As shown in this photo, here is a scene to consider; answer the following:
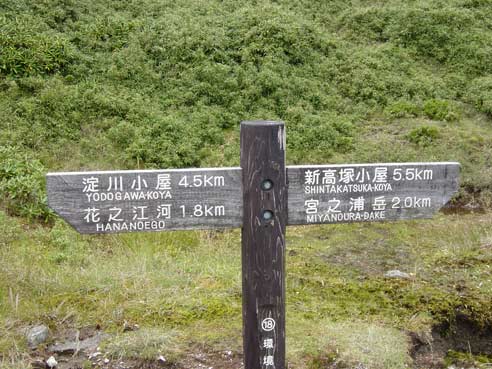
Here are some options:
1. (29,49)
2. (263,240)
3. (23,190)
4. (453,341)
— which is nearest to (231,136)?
(23,190)

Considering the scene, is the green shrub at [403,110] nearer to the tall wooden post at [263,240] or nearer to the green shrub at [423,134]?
the green shrub at [423,134]

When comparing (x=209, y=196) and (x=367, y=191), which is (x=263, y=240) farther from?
(x=367, y=191)

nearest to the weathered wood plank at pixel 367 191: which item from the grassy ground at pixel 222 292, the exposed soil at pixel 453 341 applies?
the grassy ground at pixel 222 292

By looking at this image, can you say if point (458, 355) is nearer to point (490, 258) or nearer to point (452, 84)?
point (490, 258)

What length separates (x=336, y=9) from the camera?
14.1m

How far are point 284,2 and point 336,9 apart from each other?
1455 millimetres

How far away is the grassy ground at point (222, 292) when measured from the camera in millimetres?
3797

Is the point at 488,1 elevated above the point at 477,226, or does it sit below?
above

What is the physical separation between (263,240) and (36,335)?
79.0 inches

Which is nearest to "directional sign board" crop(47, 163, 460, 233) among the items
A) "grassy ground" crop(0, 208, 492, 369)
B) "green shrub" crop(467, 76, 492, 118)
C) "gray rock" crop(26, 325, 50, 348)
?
"grassy ground" crop(0, 208, 492, 369)

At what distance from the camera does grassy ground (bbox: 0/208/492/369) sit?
12.5 feet

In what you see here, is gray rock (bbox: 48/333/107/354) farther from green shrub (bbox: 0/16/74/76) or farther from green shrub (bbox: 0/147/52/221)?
green shrub (bbox: 0/16/74/76)

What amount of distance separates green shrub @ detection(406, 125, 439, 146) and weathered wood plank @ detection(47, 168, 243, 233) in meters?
7.75

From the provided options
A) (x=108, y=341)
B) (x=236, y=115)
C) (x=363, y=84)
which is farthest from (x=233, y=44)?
(x=108, y=341)
